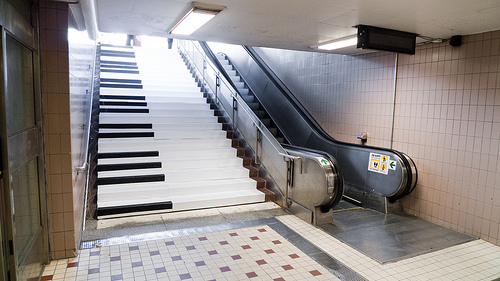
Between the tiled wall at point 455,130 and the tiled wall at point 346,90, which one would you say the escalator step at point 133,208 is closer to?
the tiled wall at point 346,90

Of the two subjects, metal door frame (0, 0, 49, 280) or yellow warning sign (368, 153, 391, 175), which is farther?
yellow warning sign (368, 153, 391, 175)

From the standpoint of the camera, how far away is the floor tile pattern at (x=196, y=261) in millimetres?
2949

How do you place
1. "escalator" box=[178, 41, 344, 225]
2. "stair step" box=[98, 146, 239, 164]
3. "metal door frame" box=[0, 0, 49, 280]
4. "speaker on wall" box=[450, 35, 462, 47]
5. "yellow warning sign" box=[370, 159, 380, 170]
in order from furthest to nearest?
"stair step" box=[98, 146, 239, 164] → "yellow warning sign" box=[370, 159, 380, 170] → "escalator" box=[178, 41, 344, 225] → "speaker on wall" box=[450, 35, 462, 47] → "metal door frame" box=[0, 0, 49, 280]

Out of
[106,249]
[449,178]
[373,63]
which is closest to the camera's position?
[106,249]

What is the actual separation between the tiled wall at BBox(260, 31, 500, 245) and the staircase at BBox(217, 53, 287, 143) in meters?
1.54

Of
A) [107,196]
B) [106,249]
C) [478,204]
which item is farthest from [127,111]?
[478,204]

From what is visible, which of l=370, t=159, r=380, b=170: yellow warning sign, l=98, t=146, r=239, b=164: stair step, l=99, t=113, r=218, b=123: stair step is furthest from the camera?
l=99, t=113, r=218, b=123: stair step

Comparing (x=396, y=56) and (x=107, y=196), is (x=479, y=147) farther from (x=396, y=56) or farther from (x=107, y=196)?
(x=107, y=196)

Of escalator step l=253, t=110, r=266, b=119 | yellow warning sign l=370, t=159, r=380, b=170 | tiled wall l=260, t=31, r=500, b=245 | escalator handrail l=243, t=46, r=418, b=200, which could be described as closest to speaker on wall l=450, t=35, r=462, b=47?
tiled wall l=260, t=31, r=500, b=245

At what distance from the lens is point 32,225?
9.30ft

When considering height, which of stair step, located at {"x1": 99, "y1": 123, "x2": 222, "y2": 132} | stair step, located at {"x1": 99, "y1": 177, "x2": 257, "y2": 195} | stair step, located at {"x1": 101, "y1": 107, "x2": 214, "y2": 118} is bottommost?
stair step, located at {"x1": 99, "y1": 177, "x2": 257, "y2": 195}

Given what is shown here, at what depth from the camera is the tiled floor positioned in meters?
2.98

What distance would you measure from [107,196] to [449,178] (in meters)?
4.55

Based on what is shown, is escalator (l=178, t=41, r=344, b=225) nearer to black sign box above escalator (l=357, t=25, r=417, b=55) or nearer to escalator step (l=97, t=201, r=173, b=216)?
black sign box above escalator (l=357, t=25, r=417, b=55)
